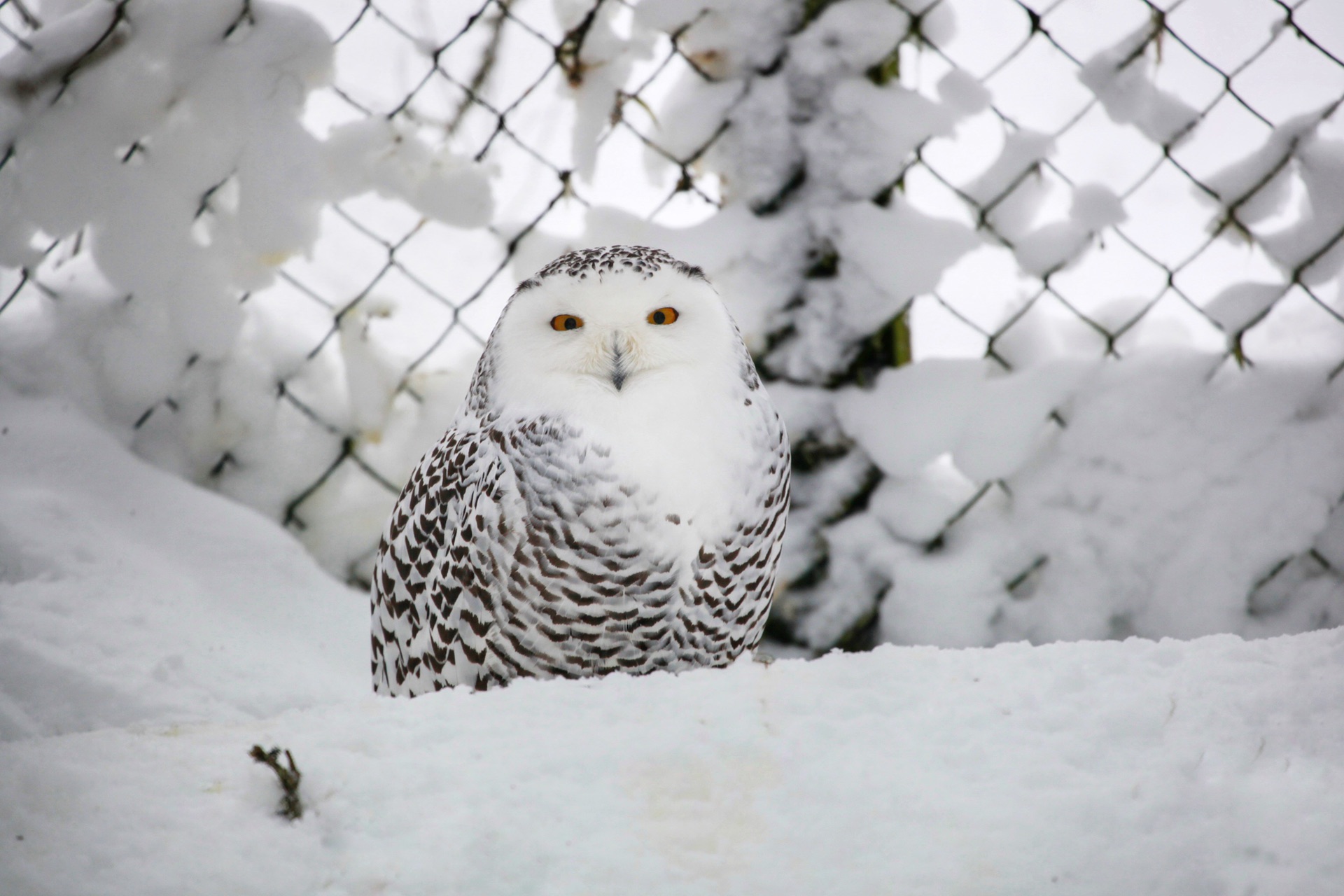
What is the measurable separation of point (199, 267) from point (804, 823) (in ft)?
4.21

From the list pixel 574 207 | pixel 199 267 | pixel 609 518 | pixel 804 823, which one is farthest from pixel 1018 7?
pixel 804 823

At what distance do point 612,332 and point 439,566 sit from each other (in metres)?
0.29

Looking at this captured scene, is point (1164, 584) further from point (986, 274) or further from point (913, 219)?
point (913, 219)

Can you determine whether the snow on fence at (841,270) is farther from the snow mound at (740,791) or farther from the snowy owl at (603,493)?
the snow mound at (740,791)

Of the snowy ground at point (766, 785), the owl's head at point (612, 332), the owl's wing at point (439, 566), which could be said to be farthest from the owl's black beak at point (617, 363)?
the snowy ground at point (766, 785)

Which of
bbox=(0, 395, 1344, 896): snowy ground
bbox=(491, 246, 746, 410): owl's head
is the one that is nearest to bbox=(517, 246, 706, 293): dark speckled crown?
bbox=(491, 246, 746, 410): owl's head

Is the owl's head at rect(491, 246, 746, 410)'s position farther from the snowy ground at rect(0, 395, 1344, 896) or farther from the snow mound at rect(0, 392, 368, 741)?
the snow mound at rect(0, 392, 368, 741)

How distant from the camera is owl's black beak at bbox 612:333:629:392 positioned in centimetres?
96

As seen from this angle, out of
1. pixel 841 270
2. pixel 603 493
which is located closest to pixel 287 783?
pixel 603 493

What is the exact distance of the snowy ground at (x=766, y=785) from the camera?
1.94 feet

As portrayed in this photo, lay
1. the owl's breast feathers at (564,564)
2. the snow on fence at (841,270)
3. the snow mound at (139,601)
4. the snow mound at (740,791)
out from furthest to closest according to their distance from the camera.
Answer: the snow on fence at (841,270)
the snow mound at (139,601)
the owl's breast feathers at (564,564)
the snow mound at (740,791)

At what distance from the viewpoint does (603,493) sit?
934 mm

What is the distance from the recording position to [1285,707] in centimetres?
73

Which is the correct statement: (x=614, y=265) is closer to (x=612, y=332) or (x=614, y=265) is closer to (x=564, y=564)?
(x=612, y=332)
